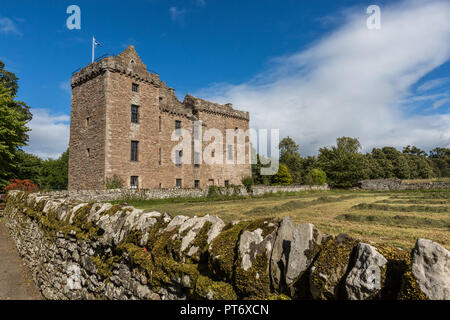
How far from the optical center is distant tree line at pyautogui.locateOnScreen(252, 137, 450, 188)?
5371 cm

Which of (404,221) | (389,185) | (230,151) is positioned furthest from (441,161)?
(404,221)

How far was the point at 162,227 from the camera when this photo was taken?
3.67m

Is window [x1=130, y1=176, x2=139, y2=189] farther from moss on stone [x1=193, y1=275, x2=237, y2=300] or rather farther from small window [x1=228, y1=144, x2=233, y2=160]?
moss on stone [x1=193, y1=275, x2=237, y2=300]

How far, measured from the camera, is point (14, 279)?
7.58 meters

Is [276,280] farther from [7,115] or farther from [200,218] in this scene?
[7,115]

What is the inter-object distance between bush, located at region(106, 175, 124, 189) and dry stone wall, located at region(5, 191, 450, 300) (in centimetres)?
1804

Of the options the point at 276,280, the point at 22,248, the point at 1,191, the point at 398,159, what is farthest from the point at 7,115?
the point at 398,159

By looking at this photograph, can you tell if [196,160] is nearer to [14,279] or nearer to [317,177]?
[14,279]

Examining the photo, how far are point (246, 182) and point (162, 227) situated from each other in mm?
33507

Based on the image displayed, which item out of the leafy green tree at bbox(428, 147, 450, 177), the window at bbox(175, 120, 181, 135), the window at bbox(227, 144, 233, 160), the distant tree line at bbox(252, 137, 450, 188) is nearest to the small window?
the window at bbox(227, 144, 233, 160)

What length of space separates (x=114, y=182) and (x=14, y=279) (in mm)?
15608

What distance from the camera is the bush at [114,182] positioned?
22297 millimetres

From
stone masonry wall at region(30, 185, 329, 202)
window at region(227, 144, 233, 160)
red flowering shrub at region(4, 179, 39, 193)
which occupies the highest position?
window at region(227, 144, 233, 160)

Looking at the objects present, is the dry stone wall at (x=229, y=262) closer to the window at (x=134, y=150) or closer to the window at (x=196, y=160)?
the window at (x=134, y=150)
